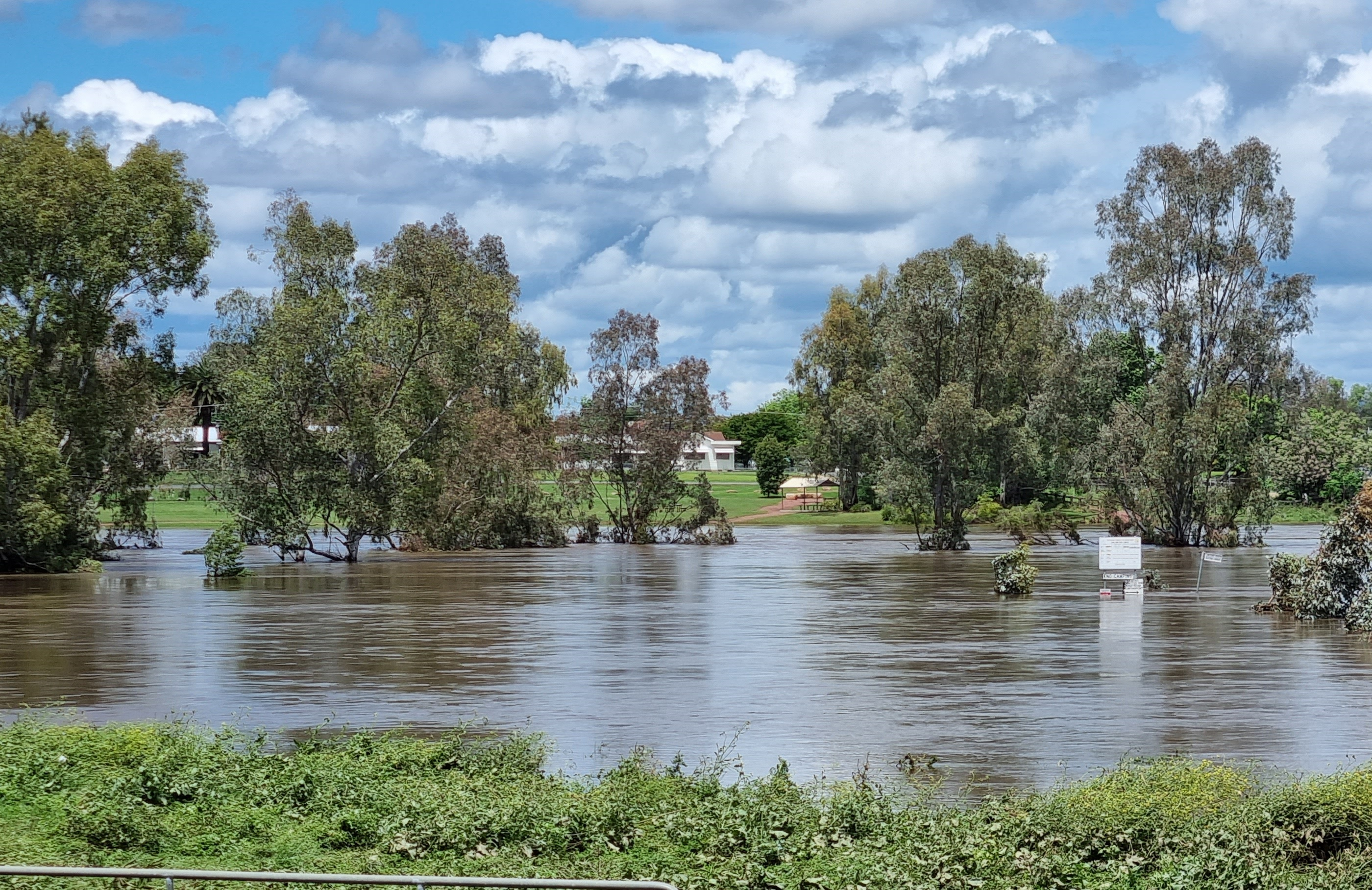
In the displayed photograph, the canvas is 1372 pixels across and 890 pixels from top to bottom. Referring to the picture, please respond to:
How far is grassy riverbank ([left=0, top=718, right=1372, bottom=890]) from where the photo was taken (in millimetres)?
10125

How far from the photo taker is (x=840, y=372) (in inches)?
4286

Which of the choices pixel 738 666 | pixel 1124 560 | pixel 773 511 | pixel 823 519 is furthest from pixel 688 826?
pixel 773 511

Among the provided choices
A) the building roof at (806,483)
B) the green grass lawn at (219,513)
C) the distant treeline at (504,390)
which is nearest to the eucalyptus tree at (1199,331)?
the distant treeline at (504,390)

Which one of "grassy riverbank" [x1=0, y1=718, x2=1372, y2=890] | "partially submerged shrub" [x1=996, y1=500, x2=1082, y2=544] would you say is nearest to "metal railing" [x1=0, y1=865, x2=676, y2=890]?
"grassy riverbank" [x1=0, y1=718, x2=1372, y2=890]

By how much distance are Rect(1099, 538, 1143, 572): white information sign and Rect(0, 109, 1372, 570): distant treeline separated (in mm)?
24208

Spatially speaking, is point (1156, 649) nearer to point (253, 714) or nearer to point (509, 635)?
point (509, 635)

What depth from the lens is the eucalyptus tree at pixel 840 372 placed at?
102875mm

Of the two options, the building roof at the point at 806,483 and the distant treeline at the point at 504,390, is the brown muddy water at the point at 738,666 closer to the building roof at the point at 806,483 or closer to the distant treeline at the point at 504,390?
the distant treeline at the point at 504,390

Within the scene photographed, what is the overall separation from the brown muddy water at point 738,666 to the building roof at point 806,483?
7267 cm

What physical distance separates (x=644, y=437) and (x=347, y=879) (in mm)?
65396

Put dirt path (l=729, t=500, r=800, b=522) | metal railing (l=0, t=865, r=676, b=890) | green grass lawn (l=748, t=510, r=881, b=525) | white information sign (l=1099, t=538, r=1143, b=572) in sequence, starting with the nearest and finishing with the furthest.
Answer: metal railing (l=0, t=865, r=676, b=890) < white information sign (l=1099, t=538, r=1143, b=572) < green grass lawn (l=748, t=510, r=881, b=525) < dirt path (l=729, t=500, r=800, b=522)

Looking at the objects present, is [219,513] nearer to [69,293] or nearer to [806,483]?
[69,293]

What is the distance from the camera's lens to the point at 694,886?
382 inches

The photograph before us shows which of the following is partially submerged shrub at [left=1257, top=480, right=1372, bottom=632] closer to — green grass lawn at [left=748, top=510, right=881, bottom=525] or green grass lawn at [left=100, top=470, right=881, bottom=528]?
green grass lawn at [left=100, top=470, right=881, bottom=528]
